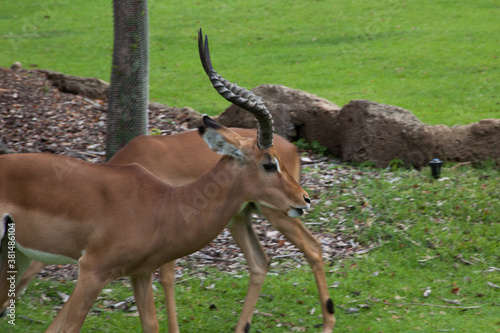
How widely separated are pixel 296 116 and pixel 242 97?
4639 millimetres

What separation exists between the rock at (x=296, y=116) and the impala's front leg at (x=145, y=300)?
438 cm

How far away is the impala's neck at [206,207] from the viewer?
4.37 m

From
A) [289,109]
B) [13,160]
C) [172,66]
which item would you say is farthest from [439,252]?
[172,66]

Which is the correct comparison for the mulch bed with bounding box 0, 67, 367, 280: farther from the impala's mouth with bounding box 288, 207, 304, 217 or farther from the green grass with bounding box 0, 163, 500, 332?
the impala's mouth with bounding box 288, 207, 304, 217

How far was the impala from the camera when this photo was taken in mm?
4258

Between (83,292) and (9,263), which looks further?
(9,263)

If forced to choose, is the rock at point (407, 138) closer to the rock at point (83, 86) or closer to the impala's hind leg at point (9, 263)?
the rock at point (83, 86)

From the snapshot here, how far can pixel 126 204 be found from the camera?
4375 mm

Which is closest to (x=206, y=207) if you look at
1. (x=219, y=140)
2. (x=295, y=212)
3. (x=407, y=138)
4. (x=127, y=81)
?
(x=219, y=140)

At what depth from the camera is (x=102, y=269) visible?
421 cm

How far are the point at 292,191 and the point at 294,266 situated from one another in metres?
2.36

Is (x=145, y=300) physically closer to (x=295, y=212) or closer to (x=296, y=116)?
(x=295, y=212)

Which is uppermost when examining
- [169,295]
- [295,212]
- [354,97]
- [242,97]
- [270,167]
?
[242,97]

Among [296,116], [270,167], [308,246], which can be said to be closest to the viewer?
[270,167]
